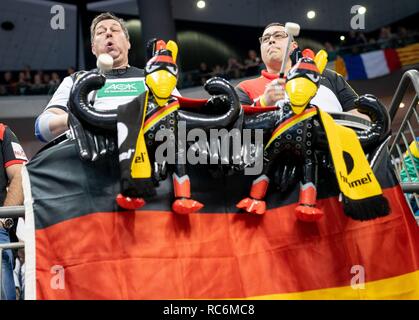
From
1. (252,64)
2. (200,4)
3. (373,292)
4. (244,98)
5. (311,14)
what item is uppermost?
(200,4)

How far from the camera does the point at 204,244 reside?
1733 millimetres

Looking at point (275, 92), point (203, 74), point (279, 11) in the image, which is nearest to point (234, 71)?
point (203, 74)

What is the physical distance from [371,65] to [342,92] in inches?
311

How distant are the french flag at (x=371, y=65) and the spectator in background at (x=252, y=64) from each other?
5.32ft

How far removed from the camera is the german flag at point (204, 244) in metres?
1.65

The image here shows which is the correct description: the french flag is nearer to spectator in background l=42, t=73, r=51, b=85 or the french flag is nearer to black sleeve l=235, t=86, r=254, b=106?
spectator in background l=42, t=73, r=51, b=85

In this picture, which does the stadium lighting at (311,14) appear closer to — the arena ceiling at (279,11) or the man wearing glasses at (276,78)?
the arena ceiling at (279,11)

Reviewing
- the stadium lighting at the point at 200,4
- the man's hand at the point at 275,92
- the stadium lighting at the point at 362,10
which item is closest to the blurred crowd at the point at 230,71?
the stadium lighting at the point at 362,10

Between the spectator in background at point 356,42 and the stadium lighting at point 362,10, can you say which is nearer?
the spectator in background at point 356,42

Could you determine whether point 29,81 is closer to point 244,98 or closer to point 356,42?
point 356,42

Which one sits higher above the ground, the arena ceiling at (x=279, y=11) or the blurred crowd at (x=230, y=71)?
the arena ceiling at (x=279, y=11)

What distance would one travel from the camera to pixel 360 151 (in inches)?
68.7
